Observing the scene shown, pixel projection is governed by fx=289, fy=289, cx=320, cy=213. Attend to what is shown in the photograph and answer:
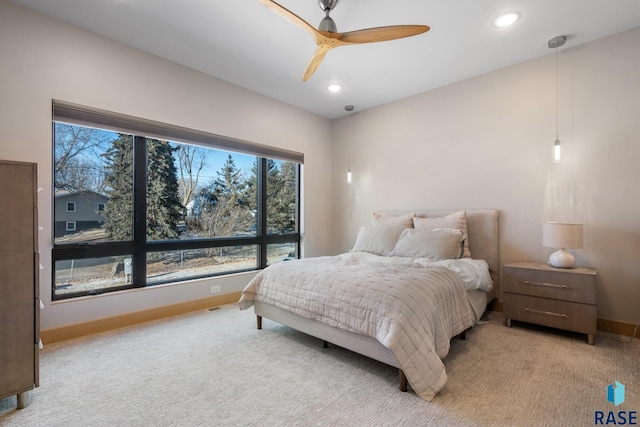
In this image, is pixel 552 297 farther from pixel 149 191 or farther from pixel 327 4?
pixel 149 191

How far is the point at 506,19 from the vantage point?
252 cm

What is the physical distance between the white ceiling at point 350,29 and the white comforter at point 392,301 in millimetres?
2183

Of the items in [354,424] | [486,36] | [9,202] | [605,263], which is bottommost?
[354,424]

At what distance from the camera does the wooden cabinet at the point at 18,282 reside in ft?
5.45

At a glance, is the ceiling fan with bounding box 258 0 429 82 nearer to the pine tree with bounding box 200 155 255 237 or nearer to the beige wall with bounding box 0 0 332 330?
the beige wall with bounding box 0 0 332 330

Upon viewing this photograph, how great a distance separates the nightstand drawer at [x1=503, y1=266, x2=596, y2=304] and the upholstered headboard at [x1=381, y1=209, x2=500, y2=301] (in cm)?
49

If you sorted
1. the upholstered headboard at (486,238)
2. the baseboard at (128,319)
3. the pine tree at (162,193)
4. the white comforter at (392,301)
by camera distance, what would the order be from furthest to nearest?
the upholstered headboard at (486,238) < the pine tree at (162,193) < the baseboard at (128,319) < the white comforter at (392,301)

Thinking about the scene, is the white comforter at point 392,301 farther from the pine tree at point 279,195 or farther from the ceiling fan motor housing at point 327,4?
the ceiling fan motor housing at point 327,4

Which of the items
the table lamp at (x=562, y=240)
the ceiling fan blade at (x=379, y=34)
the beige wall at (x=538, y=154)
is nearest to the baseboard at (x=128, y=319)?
the beige wall at (x=538, y=154)

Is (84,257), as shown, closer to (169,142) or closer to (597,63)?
(169,142)

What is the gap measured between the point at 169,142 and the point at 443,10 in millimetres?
3110

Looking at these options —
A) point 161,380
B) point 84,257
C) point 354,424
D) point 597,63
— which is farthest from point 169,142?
point 597,63

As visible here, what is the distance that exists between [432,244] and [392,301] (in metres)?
1.59

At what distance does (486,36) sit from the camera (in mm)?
2760
